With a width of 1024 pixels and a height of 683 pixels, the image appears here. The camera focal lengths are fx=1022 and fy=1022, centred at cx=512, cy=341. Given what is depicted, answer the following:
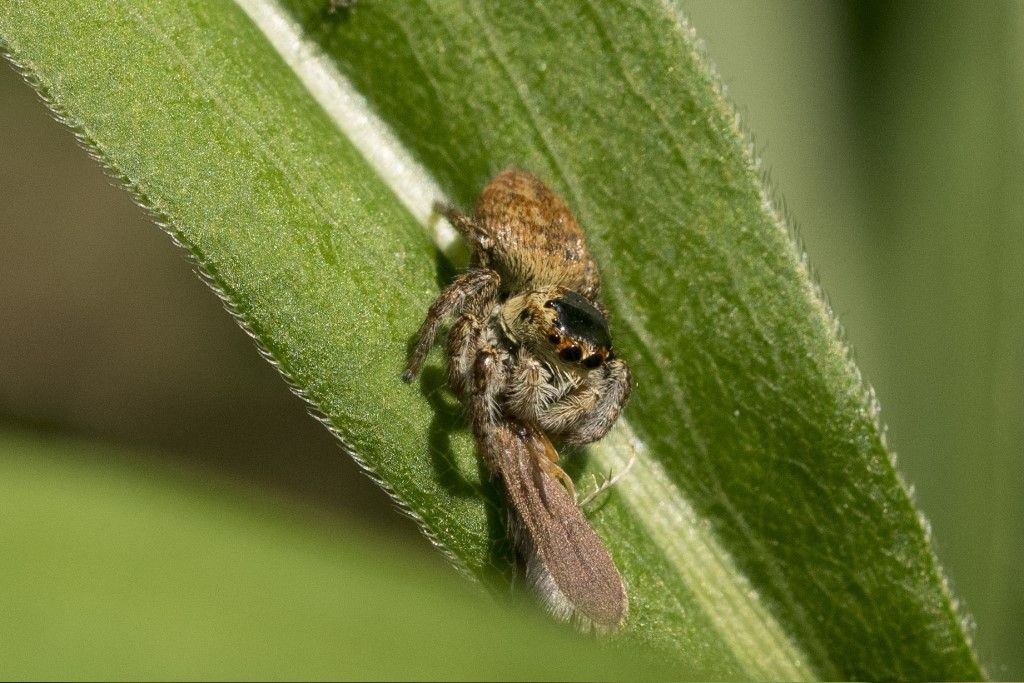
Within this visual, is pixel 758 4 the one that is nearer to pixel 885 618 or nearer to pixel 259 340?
pixel 885 618

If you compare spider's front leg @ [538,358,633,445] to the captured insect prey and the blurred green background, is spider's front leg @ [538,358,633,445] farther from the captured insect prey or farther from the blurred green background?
the blurred green background

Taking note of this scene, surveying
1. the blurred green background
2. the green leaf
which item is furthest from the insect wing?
the blurred green background

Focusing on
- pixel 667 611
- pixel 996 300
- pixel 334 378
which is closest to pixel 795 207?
pixel 996 300

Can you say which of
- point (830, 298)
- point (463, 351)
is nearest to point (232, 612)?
point (463, 351)

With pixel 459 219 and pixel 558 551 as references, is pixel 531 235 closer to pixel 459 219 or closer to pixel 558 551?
pixel 459 219

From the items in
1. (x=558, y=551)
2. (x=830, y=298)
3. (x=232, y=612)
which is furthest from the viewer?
(x=830, y=298)
